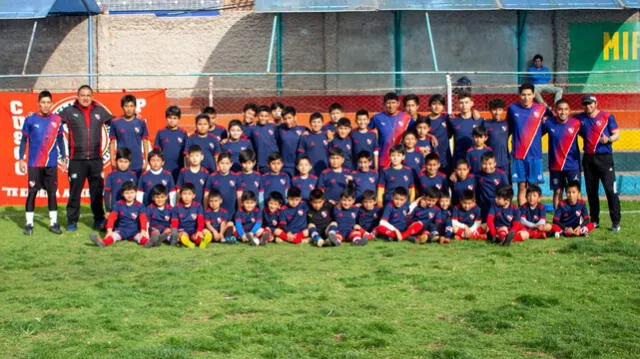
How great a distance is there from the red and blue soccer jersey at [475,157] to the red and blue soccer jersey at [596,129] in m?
1.33

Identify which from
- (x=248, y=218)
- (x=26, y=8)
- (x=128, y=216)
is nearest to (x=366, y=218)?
(x=248, y=218)

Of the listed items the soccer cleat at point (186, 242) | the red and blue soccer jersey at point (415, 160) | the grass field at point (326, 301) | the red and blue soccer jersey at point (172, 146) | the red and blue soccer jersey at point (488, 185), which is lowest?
the grass field at point (326, 301)

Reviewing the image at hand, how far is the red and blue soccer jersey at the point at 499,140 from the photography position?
39.9 ft

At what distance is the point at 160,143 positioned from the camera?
40.9ft

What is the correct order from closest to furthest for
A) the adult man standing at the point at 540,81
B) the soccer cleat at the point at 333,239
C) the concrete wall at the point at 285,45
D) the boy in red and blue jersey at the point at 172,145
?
1. the soccer cleat at the point at 333,239
2. the boy in red and blue jersey at the point at 172,145
3. the adult man standing at the point at 540,81
4. the concrete wall at the point at 285,45

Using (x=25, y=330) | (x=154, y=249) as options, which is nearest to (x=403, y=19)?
(x=154, y=249)

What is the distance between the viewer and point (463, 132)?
12188 mm

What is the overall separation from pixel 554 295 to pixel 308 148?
495 cm

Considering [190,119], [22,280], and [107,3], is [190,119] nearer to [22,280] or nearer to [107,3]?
[107,3]

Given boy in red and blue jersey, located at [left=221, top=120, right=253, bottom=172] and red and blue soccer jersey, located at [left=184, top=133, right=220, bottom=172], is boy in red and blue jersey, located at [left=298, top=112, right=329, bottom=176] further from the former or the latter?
red and blue soccer jersey, located at [left=184, top=133, right=220, bottom=172]

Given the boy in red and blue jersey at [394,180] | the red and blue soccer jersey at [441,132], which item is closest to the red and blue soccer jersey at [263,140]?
the boy in red and blue jersey at [394,180]

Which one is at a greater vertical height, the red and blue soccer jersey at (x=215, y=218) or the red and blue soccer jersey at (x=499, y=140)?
the red and blue soccer jersey at (x=499, y=140)

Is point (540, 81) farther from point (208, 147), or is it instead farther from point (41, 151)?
point (41, 151)

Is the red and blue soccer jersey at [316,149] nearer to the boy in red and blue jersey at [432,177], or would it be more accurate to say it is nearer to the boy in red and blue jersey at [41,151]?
the boy in red and blue jersey at [432,177]
